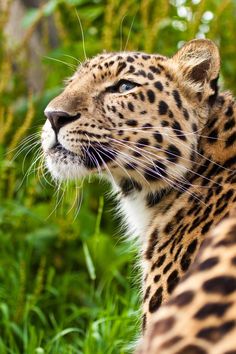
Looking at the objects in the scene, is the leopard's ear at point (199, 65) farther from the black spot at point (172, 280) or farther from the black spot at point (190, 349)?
the black spot at point (190, 349)

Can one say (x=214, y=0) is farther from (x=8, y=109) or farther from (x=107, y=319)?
(x=107, y=319)

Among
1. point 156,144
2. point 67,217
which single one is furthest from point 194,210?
point 67,217

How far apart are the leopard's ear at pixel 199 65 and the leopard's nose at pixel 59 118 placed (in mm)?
631

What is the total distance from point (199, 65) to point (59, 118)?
822mm

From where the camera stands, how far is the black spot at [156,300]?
459 centimetres

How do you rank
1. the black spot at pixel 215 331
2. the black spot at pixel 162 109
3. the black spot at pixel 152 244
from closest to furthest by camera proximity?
the black spot at pixel 215 331 < the black spot at pixel 152 244 < the black spot at pixel 162 109

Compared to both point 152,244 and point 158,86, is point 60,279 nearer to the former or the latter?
point 152,244

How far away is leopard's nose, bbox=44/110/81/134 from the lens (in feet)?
16.5

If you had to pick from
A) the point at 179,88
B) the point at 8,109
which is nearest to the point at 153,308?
the point at 179,88

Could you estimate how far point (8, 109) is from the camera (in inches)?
330

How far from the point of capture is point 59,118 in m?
5.04

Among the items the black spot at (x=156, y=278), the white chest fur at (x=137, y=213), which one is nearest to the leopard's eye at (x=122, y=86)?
the white chest fur at (x=137, y=213)

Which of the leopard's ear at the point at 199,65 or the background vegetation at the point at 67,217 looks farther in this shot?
the background vegetation at the point at 67,217

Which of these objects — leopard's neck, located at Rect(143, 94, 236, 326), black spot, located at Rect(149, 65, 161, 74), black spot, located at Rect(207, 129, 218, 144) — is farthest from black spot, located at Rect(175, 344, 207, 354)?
black spot, located at Rect(149, 65, 161, 74)
